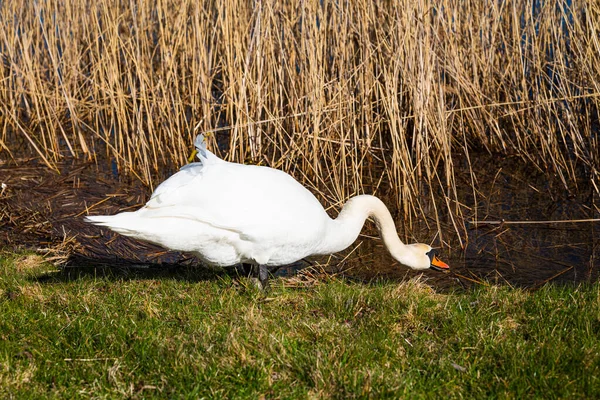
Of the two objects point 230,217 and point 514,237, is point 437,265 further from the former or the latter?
point 230,217

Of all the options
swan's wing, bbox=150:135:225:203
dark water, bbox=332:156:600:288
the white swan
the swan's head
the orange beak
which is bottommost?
dark water, bbox=332:156:600:288

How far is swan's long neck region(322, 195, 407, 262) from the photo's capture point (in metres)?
4.93

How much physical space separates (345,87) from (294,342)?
3266 millimetres

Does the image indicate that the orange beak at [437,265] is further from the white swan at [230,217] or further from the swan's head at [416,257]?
the white swan at [230,217]

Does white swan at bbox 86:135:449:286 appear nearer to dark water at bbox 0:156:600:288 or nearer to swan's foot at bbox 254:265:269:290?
swan's foot at bbox 254:265:269:290

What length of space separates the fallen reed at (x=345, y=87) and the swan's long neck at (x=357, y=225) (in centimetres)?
103

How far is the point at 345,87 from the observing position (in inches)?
255

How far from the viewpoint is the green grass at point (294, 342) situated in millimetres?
3328

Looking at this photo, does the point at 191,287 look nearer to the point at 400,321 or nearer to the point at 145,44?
the point at 400,321

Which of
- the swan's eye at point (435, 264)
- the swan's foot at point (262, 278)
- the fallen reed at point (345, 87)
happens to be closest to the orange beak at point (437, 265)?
the swan's eye at point (435, 264)

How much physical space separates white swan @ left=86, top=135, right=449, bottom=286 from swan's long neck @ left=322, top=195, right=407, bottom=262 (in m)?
0.10

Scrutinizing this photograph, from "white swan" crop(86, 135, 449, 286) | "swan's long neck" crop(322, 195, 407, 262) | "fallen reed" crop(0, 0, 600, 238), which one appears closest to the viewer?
"white swan" crop(86, 135, 449, 286)

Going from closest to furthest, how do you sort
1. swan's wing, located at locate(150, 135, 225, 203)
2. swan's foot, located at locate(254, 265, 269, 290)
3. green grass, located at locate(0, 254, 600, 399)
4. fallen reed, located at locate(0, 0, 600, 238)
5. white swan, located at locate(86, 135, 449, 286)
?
green grass, located at locate(0, 254, 600, 399) < white swan, located at locate(86, 135, 449, 286) < swan's wing, located at locate(150, 135, 225, 203) < swan's foot, located at locate(254, 265, 269, 290) < fallen reed, located at locate(0, 0, 600, 238)

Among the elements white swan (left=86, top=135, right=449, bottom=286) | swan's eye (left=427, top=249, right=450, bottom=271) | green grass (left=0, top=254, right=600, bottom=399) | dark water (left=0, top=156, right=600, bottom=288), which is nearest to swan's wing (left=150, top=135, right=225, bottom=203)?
white swan (left=86, top=135, right=449, bottom=286)
